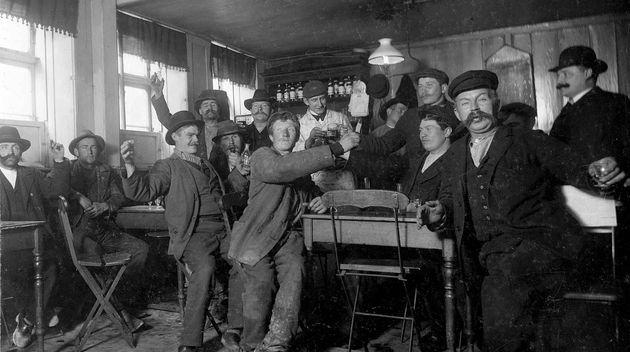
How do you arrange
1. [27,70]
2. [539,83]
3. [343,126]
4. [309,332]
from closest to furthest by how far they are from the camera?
[309,332], [343,126], [27,70], [539,83]

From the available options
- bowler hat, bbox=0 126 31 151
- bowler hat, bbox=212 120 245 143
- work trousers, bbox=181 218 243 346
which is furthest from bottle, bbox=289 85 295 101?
work trousers, bbox=181 218 243 346

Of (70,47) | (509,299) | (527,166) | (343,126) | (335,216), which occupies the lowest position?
(509,299)

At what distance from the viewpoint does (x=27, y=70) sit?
15.9 ft

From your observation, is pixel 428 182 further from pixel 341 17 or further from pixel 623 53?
pixel 623 53

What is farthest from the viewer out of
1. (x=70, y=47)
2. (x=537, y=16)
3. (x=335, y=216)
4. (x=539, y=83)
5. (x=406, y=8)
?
(x=539, y=83)

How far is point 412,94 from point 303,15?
2.43 m

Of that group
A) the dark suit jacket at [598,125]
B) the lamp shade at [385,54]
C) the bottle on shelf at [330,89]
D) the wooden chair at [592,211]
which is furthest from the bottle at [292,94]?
the wooden chair at [592,211]

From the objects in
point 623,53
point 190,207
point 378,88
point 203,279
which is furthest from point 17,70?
point 623,53

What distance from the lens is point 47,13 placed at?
15.8 ft

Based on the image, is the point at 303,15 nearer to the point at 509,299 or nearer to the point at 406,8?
the point at 406,8

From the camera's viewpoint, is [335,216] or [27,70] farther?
[27,70]

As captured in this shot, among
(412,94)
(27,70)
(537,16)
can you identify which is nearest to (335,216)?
(27,70)

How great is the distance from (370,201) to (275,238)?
671 mm

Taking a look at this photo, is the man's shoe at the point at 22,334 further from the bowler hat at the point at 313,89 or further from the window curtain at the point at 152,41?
the window curtain at the point at 152,41
